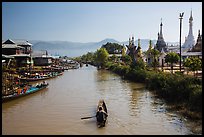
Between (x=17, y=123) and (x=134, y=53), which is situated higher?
(x=134, y=53)

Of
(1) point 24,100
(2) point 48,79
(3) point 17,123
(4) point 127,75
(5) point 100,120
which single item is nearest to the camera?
(5) point 100,120

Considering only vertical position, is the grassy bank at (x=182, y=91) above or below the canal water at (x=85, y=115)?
above

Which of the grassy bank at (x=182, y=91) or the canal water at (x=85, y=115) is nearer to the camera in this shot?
the canal water at (x=85, y=115)

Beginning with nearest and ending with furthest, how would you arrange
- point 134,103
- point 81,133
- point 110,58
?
point 81,133
point 134,103
point 110,58

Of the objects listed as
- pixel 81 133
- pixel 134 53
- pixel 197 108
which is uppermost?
pixel 134 53

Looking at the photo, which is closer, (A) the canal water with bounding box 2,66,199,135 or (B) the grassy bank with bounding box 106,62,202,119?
(A) the canal water with bounding box 2,66,199,135

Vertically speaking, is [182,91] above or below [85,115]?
above

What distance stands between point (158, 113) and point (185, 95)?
2314 mm

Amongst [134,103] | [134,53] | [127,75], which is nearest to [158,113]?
[134,103]

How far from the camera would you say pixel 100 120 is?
47.4 ft

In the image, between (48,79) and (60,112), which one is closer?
(60,112)

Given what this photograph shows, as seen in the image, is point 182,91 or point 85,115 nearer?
point 85,115

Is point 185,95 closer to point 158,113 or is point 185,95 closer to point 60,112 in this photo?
point 158,113

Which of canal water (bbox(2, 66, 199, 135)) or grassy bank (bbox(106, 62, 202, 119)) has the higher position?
grassy bank (bbox(106, 62, 202, 119))
